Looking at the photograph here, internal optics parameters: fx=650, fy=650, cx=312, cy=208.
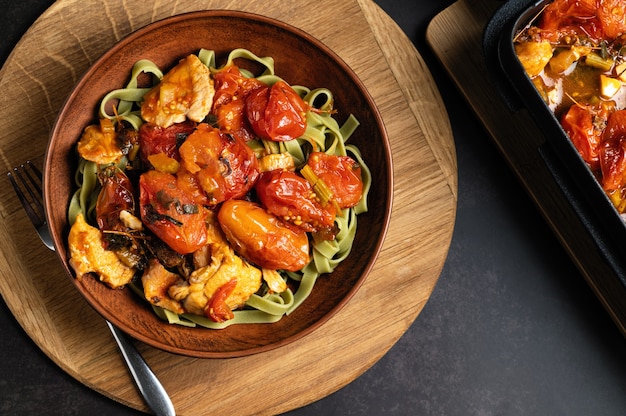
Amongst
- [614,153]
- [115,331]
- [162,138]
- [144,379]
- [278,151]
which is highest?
[162,138]

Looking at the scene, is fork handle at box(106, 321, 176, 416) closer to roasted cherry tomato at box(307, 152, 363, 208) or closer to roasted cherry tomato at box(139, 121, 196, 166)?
roasted cherry tomato at box(139, 121, 196, 166)

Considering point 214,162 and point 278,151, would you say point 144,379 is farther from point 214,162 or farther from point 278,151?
point 278,151

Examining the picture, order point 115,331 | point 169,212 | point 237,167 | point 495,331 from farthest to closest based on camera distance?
point 495,331, point 115,331, point 237,167, point 169,212

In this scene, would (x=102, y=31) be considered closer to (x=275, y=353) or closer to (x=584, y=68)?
(x=275, y=353)

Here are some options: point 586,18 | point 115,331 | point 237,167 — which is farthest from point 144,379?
point 586,18

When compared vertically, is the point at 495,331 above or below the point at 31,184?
below

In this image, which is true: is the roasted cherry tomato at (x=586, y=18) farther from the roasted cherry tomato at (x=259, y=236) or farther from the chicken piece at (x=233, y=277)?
the chicken piece at (x=233, y=277)

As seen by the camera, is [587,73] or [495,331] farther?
[495,331]

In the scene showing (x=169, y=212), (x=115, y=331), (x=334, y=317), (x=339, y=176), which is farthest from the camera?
(x=334, y=317)
